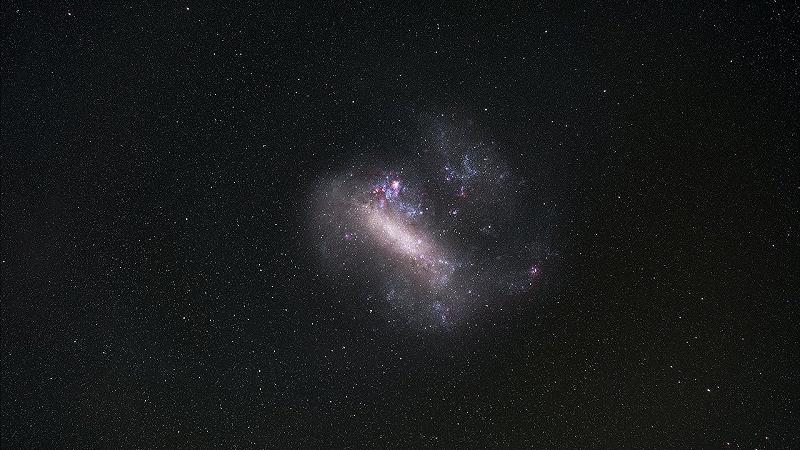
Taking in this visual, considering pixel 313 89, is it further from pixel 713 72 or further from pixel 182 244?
pixel 713 72

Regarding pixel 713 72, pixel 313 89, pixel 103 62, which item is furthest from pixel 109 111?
pixel 713 72

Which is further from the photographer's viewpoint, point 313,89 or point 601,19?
point 313,89

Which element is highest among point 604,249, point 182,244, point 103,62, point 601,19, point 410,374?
point 601,19
